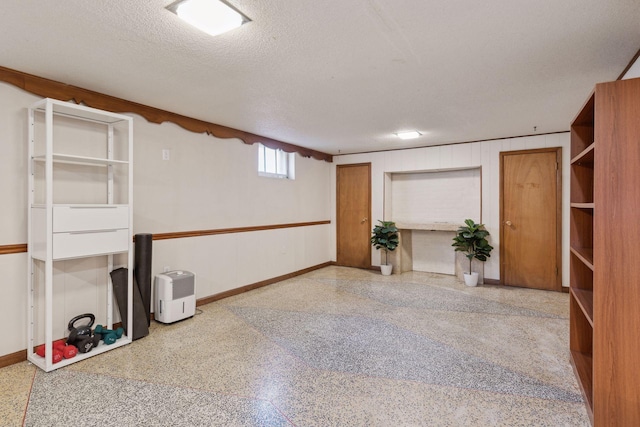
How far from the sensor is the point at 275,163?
556 cm

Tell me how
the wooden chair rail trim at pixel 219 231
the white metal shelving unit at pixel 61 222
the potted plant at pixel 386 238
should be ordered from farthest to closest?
the potted plant at pixel 386 238 → the wooden chair rail trim at pixel 219 231 → the white metal shelving unit at pixel 61 222

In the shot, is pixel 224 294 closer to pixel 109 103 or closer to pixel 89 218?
pixel 89 218

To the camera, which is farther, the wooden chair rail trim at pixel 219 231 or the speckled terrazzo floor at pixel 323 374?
the wooden chair rail trim at pixel 219 231

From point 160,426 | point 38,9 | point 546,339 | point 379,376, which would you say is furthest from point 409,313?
point 38,9

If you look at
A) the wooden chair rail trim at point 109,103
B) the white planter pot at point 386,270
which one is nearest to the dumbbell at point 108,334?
the wooden chair rail trim at point 109,103

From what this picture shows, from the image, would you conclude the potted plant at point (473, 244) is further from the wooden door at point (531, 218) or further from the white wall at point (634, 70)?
the white wall at point (634, 70)

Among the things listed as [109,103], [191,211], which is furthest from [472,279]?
[109,103]

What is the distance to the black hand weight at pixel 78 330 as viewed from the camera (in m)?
2.78

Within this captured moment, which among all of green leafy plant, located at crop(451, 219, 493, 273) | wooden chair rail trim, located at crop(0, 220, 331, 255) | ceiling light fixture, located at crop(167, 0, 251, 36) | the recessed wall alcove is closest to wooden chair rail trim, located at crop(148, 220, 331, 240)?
wooden chair rail trim, located at crop(0, 220, 331, 255)

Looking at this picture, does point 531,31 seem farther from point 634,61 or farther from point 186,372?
point 186,372

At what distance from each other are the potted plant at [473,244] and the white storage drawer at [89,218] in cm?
444

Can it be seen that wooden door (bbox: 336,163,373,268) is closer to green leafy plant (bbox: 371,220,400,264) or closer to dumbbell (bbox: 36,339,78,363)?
green leafy plant (bbox: 371,220,400,264)

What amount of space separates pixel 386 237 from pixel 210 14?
4690 millimetres

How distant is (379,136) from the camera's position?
5.00 m
